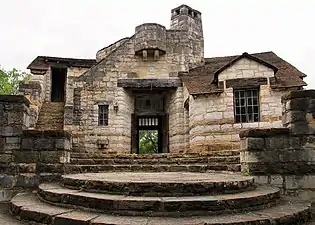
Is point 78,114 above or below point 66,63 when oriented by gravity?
below

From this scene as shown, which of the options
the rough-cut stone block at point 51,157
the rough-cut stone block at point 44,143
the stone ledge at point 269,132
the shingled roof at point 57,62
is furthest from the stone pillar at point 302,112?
the shingled roof at point 57,62

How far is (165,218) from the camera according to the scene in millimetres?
3729

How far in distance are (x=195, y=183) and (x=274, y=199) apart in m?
1.42

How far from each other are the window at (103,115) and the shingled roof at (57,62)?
445cm

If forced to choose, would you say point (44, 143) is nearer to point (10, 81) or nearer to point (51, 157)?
point (51, 157)

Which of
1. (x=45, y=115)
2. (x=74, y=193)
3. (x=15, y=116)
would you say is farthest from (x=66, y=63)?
(x=74, y=193)

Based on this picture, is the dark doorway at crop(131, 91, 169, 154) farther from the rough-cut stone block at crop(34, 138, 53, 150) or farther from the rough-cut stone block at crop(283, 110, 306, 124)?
the rough-cut stone block at crop(283, 110, 306, 124)

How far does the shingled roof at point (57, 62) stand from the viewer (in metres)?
17.1

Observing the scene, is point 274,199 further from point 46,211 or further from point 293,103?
point 46,211

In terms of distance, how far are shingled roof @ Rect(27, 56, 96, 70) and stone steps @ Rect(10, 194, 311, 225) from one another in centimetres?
1406

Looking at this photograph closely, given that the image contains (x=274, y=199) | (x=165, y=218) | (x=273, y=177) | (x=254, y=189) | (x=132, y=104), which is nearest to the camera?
(x=165, y=218)

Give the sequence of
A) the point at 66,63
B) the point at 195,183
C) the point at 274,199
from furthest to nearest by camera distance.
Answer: the point at 66,63
the point at 274,199
the point at 195,183

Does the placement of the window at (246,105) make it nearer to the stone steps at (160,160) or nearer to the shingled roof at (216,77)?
the shingled roof at (216,77)

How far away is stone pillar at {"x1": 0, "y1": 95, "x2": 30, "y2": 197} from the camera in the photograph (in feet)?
19.4
